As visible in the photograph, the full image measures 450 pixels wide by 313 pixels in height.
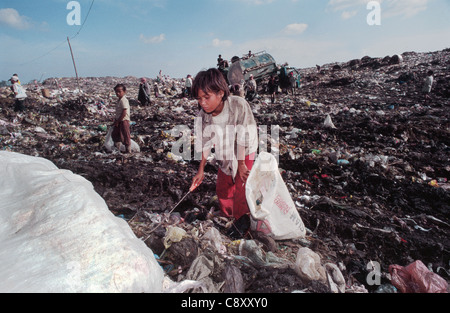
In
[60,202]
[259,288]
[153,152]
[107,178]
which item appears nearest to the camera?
[60,202]

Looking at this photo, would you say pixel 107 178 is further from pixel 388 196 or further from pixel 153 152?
pixel 388 196

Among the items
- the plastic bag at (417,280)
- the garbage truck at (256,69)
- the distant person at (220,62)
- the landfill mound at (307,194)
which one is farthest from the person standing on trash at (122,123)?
the distant person at (220,62)

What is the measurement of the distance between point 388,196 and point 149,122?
6.73 meters

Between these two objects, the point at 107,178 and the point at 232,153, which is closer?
the point at 232,153

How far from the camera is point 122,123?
4.55m

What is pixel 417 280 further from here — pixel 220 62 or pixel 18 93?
pixel 220 62

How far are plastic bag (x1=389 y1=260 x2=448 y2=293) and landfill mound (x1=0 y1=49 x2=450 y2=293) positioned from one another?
15 cm

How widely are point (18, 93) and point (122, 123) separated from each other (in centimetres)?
601

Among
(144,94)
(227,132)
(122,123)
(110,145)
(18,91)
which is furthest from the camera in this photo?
(144,94)

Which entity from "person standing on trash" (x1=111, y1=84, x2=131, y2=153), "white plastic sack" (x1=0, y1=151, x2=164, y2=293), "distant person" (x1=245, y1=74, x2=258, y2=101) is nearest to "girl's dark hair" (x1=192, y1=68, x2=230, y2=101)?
"white plastic sack" (x1=0, y1=151, x2=164, y2=293)

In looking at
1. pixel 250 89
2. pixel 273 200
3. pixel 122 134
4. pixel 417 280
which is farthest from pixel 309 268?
pixel 250 89

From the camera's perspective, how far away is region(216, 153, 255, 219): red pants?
221 centimetres

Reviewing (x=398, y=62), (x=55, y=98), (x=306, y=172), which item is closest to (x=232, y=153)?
(x=306, y=172)
